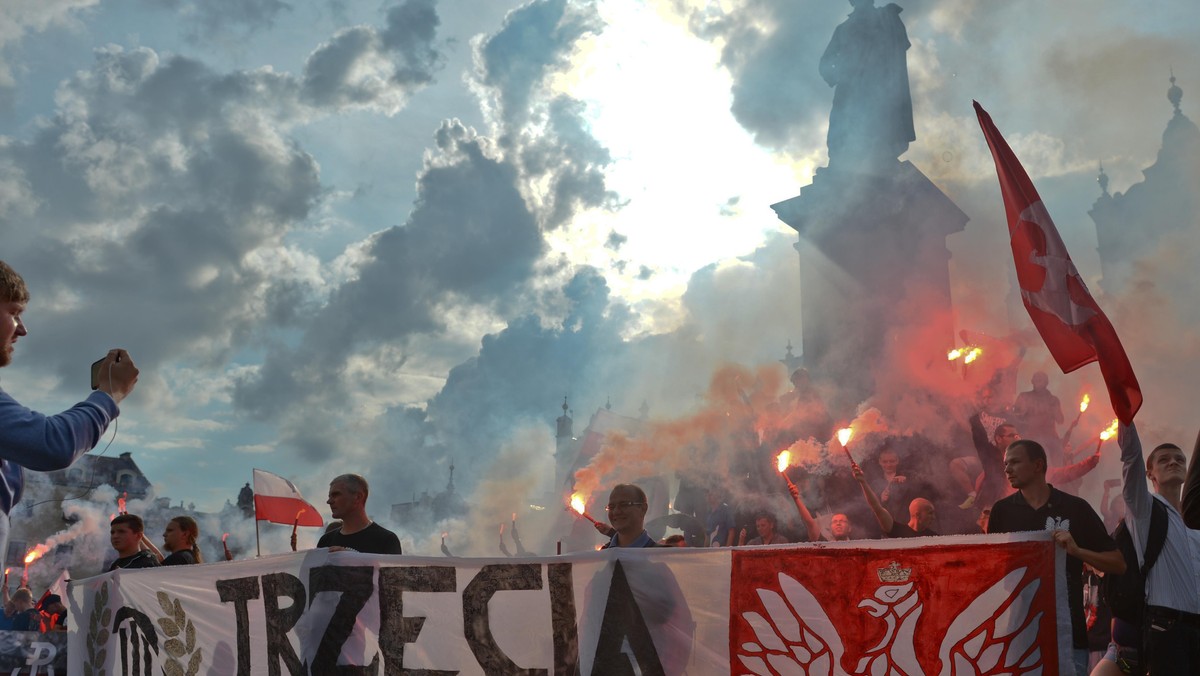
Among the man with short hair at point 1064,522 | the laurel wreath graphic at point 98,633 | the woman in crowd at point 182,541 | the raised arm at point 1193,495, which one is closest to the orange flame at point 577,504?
the woman in crowd at point 182,541

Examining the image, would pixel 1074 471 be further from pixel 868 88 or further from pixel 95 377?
pixel 868 88

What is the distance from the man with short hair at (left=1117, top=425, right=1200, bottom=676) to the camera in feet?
14.1

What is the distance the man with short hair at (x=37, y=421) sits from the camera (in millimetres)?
2506

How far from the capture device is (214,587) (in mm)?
6035

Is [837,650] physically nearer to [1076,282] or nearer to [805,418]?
[1076,282]

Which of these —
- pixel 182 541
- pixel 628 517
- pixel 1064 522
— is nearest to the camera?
pixel 1064 522

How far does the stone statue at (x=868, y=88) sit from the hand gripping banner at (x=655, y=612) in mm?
19392

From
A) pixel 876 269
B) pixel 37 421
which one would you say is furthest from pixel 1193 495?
pixel 876 269

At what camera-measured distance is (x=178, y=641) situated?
6105 millimetres

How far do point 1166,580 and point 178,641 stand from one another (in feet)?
18.8

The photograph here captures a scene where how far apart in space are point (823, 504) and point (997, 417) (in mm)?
2707

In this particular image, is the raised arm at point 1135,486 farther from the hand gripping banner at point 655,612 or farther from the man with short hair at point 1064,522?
the hand gripping banner at point 655,612

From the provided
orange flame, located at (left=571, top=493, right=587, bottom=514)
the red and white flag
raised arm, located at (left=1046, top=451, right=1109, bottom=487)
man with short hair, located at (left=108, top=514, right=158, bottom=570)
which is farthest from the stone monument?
man with short hair, located at (left=108, top=514, right=158, bottom=570)

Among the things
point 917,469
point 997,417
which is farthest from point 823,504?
point 997,417
